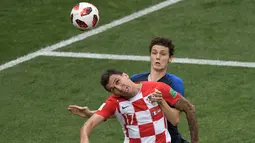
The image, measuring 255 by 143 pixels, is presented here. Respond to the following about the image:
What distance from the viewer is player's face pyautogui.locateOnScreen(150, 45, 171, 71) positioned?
7652 millimetres

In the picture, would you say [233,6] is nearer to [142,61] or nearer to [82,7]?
[142,61]

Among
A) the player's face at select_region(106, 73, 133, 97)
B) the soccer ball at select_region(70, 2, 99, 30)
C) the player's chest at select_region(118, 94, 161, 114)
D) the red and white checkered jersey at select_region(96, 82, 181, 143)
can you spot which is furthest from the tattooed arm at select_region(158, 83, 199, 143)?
the soccer ball at select_region(70, 2, 99, 30)

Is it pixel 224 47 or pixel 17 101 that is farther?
pixel 224 47

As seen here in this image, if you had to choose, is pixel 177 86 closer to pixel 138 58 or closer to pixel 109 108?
pixel 109 108

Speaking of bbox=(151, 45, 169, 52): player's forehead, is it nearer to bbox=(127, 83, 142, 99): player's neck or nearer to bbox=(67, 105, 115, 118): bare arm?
bbox=(127, 83, 142, 99): player's neck

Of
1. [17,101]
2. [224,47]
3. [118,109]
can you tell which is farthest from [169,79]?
[224,47]

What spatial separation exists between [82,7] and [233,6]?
148 inches

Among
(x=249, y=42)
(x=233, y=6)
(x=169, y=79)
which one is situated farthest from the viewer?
(x=233, y=6)

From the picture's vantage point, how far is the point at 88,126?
23.3 feet

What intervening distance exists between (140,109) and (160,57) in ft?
2.09

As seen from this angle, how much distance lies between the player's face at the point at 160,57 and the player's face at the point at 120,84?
629mm

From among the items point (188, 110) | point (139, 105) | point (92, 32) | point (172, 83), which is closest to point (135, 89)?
point (139, 105)

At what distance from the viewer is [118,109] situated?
734 cm

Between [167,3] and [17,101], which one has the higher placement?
[167,3]
